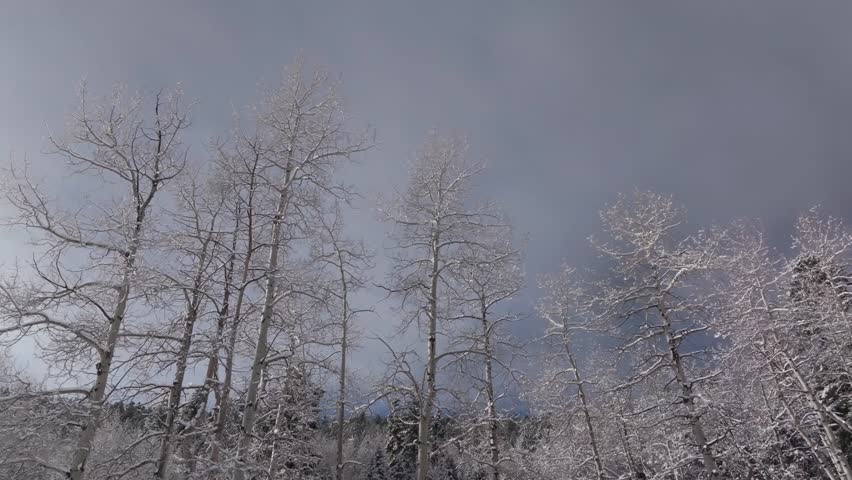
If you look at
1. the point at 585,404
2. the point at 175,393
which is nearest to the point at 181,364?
the point at 175,393

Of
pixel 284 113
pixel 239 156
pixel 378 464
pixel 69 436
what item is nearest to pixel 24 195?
pixel 239 156

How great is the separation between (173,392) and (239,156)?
4825 millimetres

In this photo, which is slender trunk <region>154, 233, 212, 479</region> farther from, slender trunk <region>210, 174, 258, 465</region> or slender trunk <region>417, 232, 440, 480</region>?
slender trunk <region>417, 232, 440, 480</region>

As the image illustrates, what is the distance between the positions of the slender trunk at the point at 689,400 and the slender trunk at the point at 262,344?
9.85m

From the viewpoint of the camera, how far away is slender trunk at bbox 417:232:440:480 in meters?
9.70

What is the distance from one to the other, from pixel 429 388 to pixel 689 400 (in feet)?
21.8

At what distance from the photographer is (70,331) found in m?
7.80

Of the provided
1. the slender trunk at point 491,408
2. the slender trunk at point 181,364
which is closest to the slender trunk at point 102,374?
the slender trunk at point 181,364

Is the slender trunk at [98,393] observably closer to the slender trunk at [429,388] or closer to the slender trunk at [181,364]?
the slender trunk at [181,364]

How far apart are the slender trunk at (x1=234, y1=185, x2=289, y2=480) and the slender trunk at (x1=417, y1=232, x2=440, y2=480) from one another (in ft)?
11.5

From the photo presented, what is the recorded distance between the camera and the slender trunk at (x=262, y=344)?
308 inches

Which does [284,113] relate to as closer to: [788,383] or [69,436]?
[69,436]

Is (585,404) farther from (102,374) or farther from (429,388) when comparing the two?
(102,374)

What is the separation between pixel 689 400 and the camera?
11.5 m
